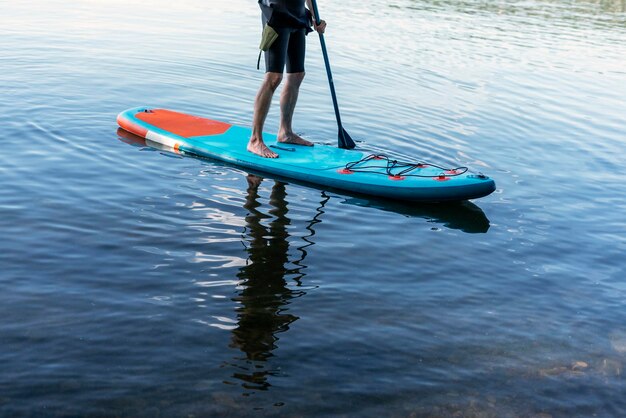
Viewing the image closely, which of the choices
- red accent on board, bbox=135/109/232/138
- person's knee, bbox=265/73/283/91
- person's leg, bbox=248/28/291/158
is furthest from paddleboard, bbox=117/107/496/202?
person's knee, bbox=265/73/283/91

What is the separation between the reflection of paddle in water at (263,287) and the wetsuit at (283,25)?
130 cm

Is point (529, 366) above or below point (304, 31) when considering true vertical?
below

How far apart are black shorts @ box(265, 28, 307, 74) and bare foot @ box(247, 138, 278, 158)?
2.23 feet

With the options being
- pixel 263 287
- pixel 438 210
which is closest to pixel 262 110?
pixel 438 210

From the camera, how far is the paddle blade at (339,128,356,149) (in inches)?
316

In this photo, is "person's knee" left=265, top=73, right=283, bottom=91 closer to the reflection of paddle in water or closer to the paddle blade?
the paddle blade

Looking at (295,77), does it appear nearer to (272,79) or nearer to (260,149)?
(272,79)

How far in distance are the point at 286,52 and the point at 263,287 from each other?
10.2ft

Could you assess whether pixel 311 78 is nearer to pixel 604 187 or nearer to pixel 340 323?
pixel 604 187

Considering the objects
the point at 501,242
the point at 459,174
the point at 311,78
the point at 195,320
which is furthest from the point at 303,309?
A: the point at 311,78

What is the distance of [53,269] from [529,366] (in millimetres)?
2944

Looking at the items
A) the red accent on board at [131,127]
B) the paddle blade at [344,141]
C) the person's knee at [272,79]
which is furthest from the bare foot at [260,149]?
the red accent on board at [131,127]

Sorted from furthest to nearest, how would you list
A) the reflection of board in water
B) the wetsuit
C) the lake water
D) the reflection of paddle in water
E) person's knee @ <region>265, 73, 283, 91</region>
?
person's knee @ <region>265, 73, 283, 91</region>, the wetsuit, the reflection of board in water, the reflection of paddle in water, the lake water

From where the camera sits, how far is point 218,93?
10.6m
